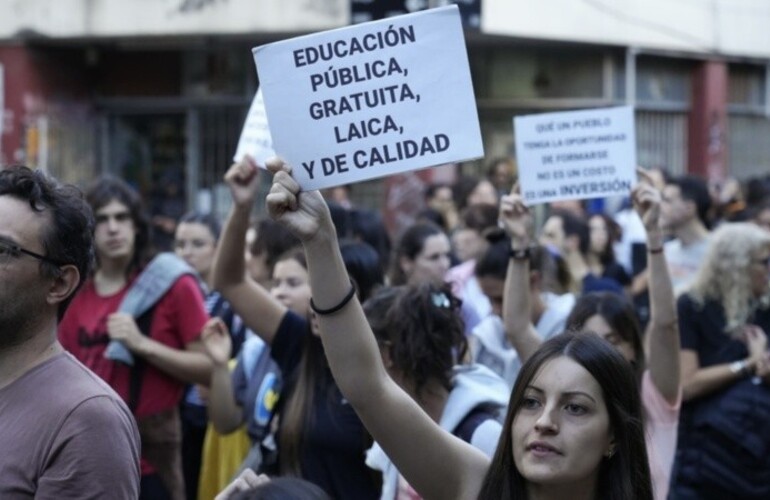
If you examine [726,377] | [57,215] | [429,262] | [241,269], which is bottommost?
[726,377]

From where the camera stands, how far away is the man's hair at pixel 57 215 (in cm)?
375

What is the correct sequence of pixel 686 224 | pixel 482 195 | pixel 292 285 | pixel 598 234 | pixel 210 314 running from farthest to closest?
pixel 482 195, pixel 598 234, pixel 686 224, pixel 210 314, pixel 292 285

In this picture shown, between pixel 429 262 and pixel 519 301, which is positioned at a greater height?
pixel 519 301

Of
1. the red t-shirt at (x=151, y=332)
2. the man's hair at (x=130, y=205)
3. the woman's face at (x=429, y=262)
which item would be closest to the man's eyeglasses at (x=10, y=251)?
the red t-shirt at (x=151, y=332)

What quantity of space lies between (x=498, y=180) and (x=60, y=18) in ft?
20.8

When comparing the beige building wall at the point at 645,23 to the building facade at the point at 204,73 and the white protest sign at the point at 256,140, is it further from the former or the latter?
the white protest sign at the point at 256,140

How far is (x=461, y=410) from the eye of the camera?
15.2ft

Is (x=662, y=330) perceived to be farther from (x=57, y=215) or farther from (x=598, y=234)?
(x=598, y=234)

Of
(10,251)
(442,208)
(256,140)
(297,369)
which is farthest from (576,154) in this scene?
(442,208)

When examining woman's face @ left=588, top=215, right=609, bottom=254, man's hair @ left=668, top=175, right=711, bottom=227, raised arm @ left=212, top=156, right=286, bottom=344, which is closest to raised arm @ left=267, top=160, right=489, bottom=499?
raised arm @ left=212, top=156, right=286, bottom=344

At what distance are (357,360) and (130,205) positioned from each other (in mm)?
3741

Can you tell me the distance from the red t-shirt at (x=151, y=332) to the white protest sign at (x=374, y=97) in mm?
3196

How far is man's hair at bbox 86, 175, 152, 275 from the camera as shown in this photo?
7094mm

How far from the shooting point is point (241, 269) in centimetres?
Answer: 600
